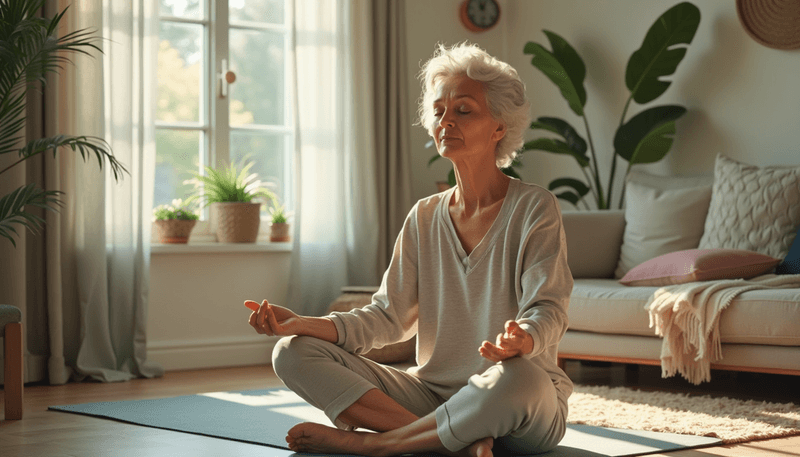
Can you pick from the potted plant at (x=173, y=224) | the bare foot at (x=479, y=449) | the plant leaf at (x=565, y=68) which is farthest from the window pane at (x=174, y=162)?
the bare foot at (x=479, y=449)

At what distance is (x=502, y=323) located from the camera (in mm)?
2135

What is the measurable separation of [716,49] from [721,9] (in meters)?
0.19

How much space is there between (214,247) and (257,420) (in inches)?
68.7

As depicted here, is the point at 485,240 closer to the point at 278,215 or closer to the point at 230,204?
the point at 230,204

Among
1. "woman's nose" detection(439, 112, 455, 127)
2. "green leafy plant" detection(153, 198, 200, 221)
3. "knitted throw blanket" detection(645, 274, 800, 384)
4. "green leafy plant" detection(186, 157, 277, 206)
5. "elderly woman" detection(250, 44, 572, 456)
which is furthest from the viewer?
"green leafy plant" detection(186, 157, 277, 206)

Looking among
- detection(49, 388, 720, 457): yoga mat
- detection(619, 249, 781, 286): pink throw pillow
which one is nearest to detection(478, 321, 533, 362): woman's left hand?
detection(49, 388, 720, 457): yoga mat

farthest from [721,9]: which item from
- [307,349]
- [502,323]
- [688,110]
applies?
[307,349]

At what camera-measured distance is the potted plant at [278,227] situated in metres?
4.73

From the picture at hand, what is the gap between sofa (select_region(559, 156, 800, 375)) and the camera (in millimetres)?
3029

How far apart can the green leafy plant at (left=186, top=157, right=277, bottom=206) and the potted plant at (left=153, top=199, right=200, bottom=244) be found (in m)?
0.13

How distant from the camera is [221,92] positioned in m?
4.63

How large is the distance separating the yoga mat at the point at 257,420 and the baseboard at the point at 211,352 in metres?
0.91

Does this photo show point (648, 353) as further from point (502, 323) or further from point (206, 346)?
point (206, 346)

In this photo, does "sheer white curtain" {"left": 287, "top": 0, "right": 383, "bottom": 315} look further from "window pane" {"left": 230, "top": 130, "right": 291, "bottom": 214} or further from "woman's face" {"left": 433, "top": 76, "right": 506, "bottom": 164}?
"woman's face" {"left": 433, "top": 76, "right": 506, "bottom": 164}
